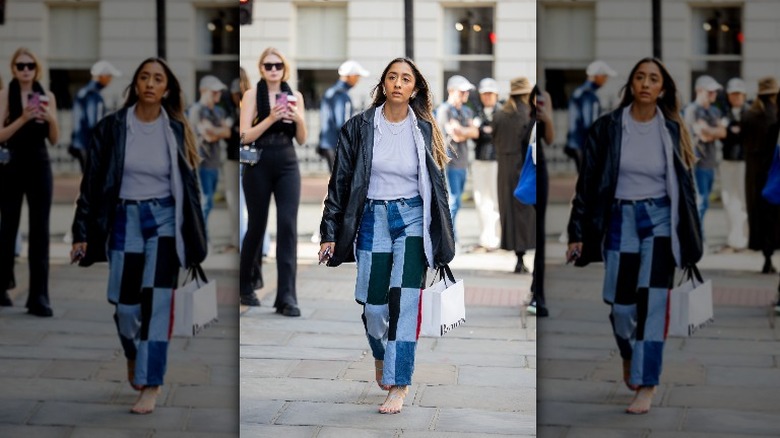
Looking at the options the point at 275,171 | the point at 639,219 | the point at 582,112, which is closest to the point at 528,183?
the point at 275,171

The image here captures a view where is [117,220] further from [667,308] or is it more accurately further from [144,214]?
[667,308]

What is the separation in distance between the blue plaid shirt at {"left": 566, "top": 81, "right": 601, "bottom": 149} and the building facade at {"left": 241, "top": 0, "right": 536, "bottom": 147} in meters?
1.57

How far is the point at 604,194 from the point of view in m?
4.14

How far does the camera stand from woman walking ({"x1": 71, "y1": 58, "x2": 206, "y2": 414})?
4109mm

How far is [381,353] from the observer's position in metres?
5.27

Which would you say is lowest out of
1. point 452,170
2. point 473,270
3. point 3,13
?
point 473,270

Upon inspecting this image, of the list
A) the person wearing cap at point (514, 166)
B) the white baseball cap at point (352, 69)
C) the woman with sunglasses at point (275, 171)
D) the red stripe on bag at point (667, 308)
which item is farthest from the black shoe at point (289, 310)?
the red stripe on bag at point (667, 308)

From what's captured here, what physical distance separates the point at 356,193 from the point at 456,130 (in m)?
1.25

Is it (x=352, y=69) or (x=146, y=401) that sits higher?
(x=352, y=69)

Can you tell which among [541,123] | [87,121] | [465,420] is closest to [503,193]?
[465,420]

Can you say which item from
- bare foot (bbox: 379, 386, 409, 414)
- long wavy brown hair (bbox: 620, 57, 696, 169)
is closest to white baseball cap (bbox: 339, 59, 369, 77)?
bare foot (bbox: 379, 386, 409, 414)

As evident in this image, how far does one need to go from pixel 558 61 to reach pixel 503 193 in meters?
2.13

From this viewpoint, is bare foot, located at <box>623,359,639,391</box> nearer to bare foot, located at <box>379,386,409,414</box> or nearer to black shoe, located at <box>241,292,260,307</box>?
bare foot, located at <box>379,386,409,414</box>

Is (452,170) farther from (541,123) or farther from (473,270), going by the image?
(541,123)
